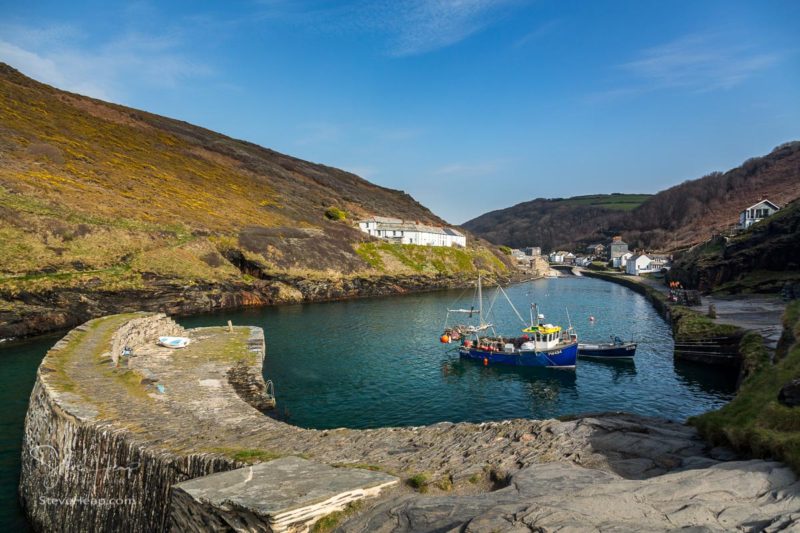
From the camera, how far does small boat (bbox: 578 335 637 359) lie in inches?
1714

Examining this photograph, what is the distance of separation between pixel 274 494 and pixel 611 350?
43.1 meters

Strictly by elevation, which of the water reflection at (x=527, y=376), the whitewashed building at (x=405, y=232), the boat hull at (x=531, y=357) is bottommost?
the water reflection at (x=527, y=376)

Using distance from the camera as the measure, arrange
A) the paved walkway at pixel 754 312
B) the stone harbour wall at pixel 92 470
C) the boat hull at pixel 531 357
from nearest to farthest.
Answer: the stone harbour wall at pixel 92 470 → the paved walkway at pixel 754 312 → the boat hull at pixel 531 357

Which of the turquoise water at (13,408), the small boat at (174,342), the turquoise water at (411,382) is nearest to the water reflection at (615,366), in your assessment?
the turquoise water at (411,382)

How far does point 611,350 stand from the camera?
4406 centimetres

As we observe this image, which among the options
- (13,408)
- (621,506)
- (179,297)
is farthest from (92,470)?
(179,297)

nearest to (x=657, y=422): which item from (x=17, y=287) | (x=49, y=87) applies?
(x=17, y=287)

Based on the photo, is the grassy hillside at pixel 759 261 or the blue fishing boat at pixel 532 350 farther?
the grassy hillside at pixel 759 261

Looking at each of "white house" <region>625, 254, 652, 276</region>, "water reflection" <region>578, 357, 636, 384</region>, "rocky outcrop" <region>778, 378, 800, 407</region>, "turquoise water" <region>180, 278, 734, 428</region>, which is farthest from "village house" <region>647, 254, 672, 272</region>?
"rocky outcrop" <region>778, 378, 800, 407</region>

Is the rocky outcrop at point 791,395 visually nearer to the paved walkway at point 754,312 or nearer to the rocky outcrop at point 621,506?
the rocky outcrop at point 621,506

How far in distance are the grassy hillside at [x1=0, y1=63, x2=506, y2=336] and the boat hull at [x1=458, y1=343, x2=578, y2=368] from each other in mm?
52571

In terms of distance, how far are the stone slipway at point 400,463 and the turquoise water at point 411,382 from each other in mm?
4349

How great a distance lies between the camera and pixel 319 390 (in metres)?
33.6

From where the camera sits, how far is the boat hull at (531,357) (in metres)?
40.2
